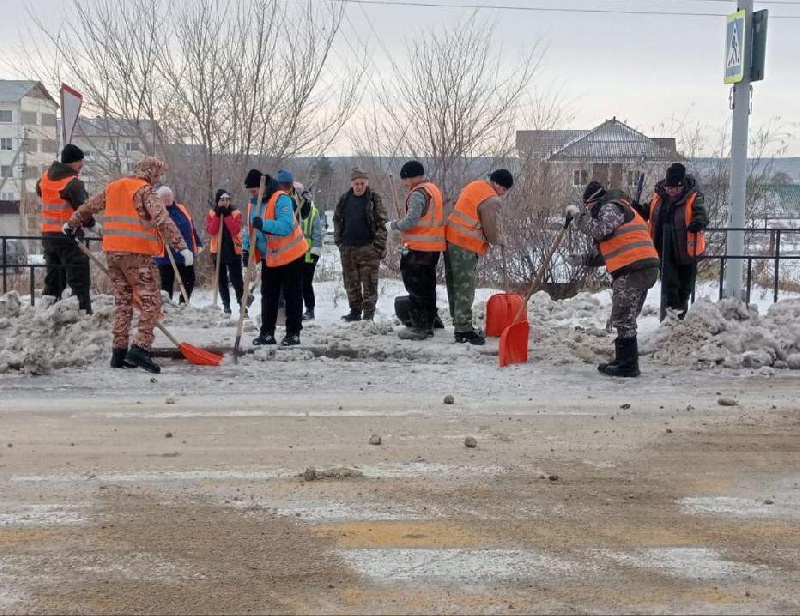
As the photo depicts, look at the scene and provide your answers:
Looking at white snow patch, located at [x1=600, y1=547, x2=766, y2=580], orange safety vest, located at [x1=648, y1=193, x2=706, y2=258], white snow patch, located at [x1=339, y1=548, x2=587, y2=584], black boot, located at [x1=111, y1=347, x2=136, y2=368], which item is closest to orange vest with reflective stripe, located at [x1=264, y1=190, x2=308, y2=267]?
black boot, located at [x1=111, y1=347, x2=136, y2=368]

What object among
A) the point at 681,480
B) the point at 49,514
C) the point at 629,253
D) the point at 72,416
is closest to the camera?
the point at 49,514

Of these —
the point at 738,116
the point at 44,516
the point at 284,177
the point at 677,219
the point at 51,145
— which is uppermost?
the point at 51,145

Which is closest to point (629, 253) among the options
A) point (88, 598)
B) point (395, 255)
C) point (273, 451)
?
point (273, 451)

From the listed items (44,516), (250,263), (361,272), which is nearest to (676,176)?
(361,272)

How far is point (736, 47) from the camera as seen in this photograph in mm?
10883

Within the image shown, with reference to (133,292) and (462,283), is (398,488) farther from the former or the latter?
(462,283)

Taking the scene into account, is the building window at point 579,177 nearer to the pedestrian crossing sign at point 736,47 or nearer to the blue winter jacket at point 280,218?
the pedestrian crossing sign at point 736,47

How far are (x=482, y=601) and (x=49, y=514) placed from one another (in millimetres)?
2260

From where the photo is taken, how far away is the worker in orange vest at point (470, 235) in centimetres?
1000

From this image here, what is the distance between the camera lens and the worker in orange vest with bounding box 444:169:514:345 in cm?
1000

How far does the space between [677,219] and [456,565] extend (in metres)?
7.34

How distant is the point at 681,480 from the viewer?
213 inches

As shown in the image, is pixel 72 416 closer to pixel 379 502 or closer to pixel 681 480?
pixel 379 502

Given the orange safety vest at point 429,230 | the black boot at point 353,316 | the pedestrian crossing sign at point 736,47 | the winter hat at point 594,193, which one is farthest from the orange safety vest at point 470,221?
the pedestrian crossing sign at point 736,47
